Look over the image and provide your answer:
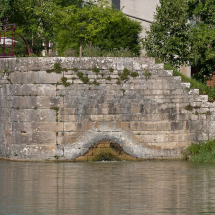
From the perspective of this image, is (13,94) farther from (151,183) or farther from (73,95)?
(151,183)

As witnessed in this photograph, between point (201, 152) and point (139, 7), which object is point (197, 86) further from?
point (139, 7)

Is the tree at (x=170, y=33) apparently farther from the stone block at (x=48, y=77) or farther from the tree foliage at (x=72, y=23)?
the stone block at (x=48, y=77)

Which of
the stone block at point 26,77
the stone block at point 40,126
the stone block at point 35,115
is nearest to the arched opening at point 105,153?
the stone block at point 40,126

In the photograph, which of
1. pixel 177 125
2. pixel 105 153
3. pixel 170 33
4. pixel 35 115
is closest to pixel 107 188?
pixel 105 153

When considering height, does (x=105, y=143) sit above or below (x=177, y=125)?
below

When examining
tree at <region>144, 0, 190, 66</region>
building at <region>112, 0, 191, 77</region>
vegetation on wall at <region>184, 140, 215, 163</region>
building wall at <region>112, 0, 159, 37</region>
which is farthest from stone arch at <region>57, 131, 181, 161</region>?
building wall at <region>112, 0, 159, 37</region>

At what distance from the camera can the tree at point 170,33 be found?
30312mm

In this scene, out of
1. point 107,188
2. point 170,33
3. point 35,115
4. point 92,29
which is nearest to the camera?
point 107,188

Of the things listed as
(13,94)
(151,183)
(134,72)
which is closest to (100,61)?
(134,72)

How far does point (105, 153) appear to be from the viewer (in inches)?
1001

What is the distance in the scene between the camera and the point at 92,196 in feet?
60.4

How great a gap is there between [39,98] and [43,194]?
22.6ft

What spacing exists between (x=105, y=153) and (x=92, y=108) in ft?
4.75

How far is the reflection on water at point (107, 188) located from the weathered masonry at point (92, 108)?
719 millimetres
